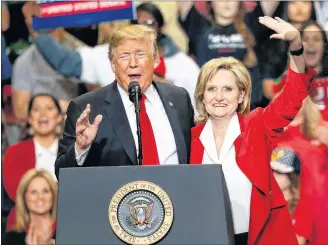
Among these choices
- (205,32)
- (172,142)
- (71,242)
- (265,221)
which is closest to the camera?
(71,242)

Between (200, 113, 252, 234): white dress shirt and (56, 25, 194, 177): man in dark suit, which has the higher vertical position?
(56, 25, 194, 177): man in dark suit

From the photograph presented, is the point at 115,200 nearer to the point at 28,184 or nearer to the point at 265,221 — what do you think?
the point at 265,221

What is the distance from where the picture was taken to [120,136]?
102 inches

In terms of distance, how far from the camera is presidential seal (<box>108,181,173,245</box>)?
1967 mm

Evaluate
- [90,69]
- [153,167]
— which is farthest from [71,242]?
[90,69]

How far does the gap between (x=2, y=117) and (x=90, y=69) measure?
2.16 ft

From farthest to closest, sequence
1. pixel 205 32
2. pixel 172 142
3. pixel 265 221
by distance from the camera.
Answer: pixel 205 32
pixel 172 142
pixel 265 221

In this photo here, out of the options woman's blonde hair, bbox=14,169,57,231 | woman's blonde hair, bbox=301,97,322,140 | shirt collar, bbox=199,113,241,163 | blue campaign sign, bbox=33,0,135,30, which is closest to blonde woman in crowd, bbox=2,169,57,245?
woman's blonde hair, bbox=14,169,57,231

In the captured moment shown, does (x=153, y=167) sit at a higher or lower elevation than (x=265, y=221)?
higher

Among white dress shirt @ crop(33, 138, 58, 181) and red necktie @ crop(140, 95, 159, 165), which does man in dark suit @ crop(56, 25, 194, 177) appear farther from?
white dress shirt @ crop(33, 138, 58, 181)

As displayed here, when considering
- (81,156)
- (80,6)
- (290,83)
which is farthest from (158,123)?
(80,6)

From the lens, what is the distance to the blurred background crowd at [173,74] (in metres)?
3.92

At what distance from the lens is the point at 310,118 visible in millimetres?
3873

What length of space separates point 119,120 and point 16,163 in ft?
5.96
